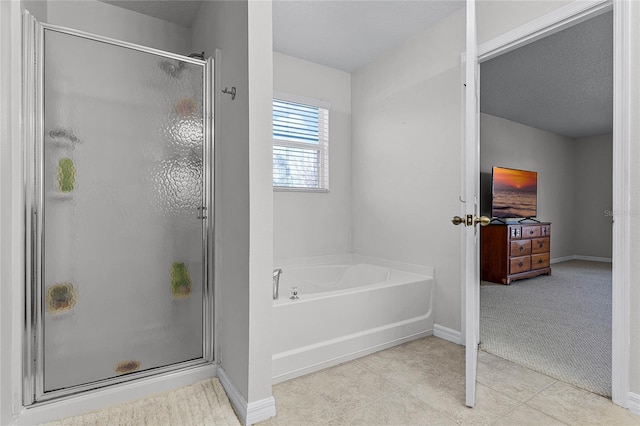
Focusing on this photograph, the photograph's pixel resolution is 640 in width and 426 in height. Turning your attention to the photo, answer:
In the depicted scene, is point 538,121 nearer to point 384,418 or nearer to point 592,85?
point 592,85

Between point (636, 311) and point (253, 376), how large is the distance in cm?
185

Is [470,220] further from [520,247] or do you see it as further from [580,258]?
[580,258]

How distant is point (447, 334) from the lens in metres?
2.56

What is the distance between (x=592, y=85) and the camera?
160 inches

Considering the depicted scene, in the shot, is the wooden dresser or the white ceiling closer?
the white ceiling

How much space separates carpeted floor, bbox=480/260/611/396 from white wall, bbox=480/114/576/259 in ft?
6.26

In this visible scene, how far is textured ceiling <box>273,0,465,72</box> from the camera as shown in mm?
2467

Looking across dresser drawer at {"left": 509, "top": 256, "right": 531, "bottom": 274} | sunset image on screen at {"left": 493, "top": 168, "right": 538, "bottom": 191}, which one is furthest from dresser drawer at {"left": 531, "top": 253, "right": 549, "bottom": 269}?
sunset image on screen at {"left": 493, "top": 168, "right": 538, "bottom": 191}

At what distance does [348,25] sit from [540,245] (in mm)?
4280

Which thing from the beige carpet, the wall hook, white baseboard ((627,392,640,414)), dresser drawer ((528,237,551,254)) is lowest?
the beige carpet

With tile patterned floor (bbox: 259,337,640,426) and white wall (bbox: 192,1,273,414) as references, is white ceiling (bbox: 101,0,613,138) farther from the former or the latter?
tile patterned floor (bbox: 259,337,640,426)

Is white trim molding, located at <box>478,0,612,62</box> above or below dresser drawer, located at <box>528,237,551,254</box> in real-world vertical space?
above

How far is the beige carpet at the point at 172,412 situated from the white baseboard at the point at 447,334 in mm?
1675

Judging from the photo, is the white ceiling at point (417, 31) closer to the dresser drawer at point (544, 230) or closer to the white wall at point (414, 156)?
the white wall at point (414, 156)
